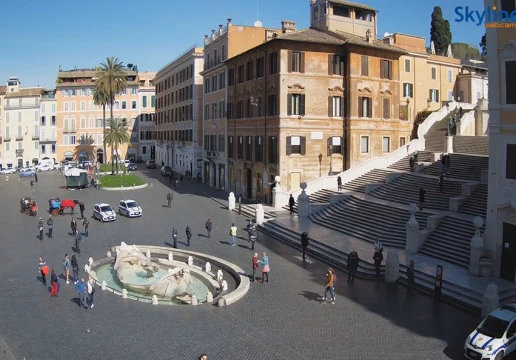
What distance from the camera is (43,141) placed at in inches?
3671

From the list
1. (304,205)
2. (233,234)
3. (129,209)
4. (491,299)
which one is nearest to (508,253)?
(491,299)

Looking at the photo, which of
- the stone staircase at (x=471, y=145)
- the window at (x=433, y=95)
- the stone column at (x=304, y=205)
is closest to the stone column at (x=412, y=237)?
the stone column at (x=304, y=205)

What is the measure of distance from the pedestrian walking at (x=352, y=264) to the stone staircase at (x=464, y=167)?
13.7 m

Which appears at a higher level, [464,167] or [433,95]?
[433,95]

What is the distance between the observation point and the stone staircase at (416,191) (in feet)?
101

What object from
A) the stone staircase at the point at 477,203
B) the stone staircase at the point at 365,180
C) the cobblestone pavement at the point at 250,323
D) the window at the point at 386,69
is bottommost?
the cobblestone pavement at the point at 250,323

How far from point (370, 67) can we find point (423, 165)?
10.9 metres

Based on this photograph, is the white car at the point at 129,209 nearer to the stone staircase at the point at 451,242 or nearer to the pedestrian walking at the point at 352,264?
the pedestrian walking at the point at 352,264

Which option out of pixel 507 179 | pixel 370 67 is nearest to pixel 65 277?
pixel 507 179

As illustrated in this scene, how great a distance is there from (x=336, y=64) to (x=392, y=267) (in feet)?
80.4

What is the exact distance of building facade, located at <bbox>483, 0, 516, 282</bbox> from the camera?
72.0ft

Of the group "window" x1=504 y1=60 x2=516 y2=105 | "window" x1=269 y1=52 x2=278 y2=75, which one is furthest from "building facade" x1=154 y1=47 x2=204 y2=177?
"window" x1=504 y1=60 x2=516 y2=105

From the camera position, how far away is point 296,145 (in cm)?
4219

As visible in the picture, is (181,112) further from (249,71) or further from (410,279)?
(410,279)
